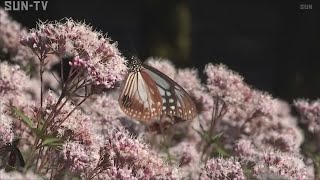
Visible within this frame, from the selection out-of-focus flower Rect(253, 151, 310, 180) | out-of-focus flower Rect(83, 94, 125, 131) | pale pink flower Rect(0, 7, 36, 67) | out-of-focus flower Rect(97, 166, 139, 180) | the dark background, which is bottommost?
out-of-focus flower Rect(97, 166, 139, 180)

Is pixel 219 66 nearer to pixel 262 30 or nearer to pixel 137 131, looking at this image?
pixel 137 131

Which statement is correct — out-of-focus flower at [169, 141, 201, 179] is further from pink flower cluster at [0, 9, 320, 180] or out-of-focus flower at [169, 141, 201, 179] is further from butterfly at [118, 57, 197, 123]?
butterfly at [118, 57, 197, 123]

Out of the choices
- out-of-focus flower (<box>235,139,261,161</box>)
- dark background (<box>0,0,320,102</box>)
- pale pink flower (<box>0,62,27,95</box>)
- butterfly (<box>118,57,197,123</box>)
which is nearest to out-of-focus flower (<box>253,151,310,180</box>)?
out-of-focus flower (<box>235,139,261,161</box>)

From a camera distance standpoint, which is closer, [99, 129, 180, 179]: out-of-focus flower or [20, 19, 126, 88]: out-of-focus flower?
[99, 129, 180, 179]: out-of-focus flower

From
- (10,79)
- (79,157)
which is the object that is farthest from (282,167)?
(10,79)

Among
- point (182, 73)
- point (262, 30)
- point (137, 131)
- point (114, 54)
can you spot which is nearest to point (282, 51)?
point (262, 30)

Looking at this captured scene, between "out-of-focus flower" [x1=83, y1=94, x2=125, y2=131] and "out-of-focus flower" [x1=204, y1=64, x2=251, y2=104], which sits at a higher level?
"out-of-focus flower" [x1=204, y1=64, x2=251, y2=104]

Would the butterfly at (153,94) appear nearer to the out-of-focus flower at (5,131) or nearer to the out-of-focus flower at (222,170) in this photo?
the out-of-focus flower at (222,170)

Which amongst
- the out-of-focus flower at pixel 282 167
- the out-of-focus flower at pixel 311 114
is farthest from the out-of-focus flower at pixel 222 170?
the out-of-focus flower at pixel 311 114
